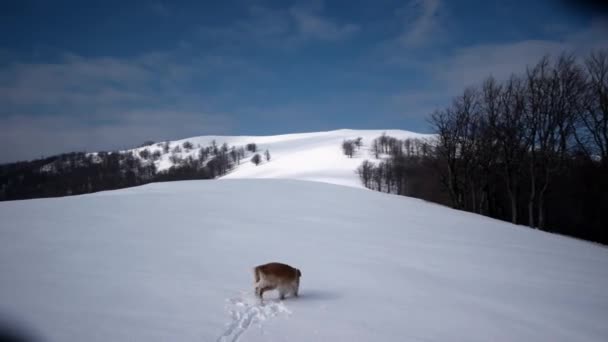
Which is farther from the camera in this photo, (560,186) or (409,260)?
(560,186)

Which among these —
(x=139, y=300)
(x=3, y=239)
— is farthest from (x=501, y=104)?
(x=3, y=239)

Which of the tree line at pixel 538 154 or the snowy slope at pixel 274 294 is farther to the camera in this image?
the tree line at pixel 538 154

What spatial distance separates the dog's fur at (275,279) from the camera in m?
4.43

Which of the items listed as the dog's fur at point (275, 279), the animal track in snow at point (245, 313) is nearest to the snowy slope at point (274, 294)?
the animal track in snow at point (245, 313)

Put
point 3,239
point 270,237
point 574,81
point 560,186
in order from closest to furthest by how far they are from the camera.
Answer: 1. point 3,239
2. point 270,237
3. point 574,81
4. point 560,186

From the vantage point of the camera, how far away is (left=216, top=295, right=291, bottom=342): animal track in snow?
338 centimetres

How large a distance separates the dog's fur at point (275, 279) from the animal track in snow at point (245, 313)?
0.64ft

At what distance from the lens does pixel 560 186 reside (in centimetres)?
2933

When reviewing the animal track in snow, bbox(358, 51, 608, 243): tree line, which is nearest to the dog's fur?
the animal track in snow

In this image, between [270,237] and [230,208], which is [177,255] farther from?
[230,208]

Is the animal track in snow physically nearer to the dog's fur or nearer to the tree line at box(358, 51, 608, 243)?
the dog's fur

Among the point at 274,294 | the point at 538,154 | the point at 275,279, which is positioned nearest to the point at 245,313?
the point at 275,279

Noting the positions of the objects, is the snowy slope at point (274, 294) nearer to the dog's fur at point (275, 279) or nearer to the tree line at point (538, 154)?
the dog's fur at point (275, 279)

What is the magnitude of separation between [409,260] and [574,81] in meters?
22.1
